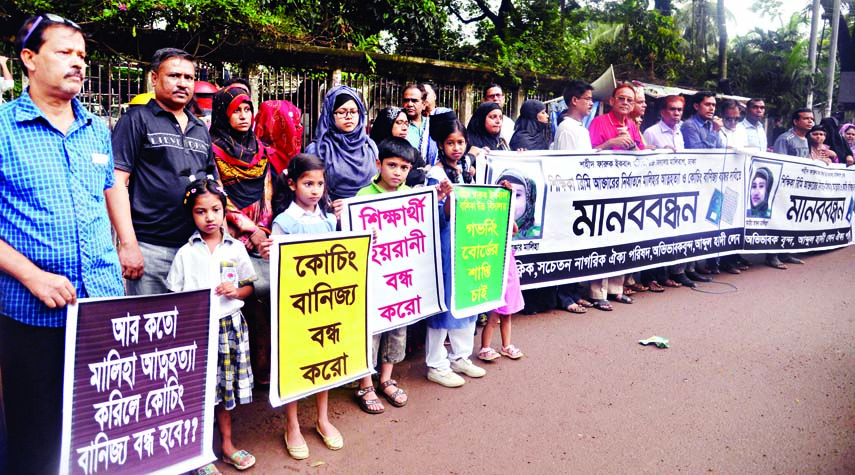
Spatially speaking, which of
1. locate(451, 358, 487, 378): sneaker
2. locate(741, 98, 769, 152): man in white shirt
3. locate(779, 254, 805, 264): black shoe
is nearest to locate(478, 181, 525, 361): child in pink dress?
locate(451, 358, 487, 378): sneaker

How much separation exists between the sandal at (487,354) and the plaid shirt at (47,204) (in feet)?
9.56

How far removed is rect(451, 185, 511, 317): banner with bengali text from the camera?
450 centimetres

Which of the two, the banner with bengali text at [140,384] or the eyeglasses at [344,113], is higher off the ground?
the eyeglasses at [344,113]

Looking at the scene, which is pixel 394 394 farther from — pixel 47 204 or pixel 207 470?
pixel 47 204

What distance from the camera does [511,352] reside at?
505 centimetres

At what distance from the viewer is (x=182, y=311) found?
2.91 m

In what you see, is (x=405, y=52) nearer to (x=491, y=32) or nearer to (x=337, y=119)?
(x=491, y=32)

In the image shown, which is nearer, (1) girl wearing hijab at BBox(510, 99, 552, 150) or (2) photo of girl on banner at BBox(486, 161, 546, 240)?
(2) photo of girl on banner at BBox(486, 161, 546, 240)

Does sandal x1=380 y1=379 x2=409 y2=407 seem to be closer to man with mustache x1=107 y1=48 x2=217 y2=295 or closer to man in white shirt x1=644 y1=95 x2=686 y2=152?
man with mustache x1=107 y1=48 x2=217 y2=295

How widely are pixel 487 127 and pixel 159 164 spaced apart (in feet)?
10.2

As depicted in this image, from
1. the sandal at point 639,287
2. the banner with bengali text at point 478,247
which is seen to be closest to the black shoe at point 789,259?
the sandal at point 639,287

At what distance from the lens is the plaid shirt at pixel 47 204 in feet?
8.13

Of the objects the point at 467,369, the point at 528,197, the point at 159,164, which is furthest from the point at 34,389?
the point at 528,197

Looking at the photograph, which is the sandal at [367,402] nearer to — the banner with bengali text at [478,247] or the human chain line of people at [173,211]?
the human chain line of people at [173,211]
